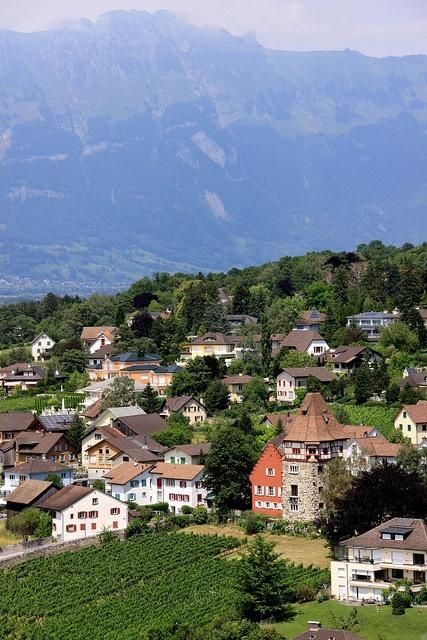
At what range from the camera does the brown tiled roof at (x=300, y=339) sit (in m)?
97.5

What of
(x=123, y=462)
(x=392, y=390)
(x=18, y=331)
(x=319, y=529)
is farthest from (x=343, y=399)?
(x=18, y=331)

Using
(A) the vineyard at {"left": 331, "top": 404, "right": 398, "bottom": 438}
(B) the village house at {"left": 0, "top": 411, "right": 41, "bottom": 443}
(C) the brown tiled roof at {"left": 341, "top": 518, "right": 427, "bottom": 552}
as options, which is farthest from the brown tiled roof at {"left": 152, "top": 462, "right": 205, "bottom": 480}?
(C) the brown tiled roof at {"left": 341, "top": 518, "right": 427, "bottom": 552}

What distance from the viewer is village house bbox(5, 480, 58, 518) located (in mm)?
68531

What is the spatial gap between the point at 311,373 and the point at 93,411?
14.3 metres

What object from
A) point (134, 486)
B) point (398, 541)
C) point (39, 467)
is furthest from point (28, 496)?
point (398, 541)

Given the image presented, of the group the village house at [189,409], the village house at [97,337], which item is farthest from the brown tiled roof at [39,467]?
the village house at [97,337]

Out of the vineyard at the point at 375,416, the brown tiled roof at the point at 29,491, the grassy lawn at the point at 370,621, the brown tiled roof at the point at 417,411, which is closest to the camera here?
the grassy lawn at the point at 370,621

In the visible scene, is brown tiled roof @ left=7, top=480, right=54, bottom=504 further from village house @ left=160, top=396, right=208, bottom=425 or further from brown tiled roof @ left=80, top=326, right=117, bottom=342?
brown tiled roof @ left=80, top=326, right=117, bottom=342

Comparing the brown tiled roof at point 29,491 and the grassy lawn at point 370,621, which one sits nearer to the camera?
A: the grassy lawn at point 370,621

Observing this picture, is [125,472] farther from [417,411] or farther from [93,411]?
[93,411]

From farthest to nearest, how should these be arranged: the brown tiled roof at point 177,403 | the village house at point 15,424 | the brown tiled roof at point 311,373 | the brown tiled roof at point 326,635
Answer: the brown tiled roof at point 311,373, the brown tiled roof at point 177,403, the village house at point 15,424, the brown tiled roof at point 326,635

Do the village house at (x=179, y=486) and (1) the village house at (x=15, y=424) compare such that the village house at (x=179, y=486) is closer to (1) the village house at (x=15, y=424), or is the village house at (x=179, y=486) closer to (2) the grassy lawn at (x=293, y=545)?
(2) the grassy lawn at (x=293, y=545)

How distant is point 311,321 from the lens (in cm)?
10606

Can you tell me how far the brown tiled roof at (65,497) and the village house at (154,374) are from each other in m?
27.5
